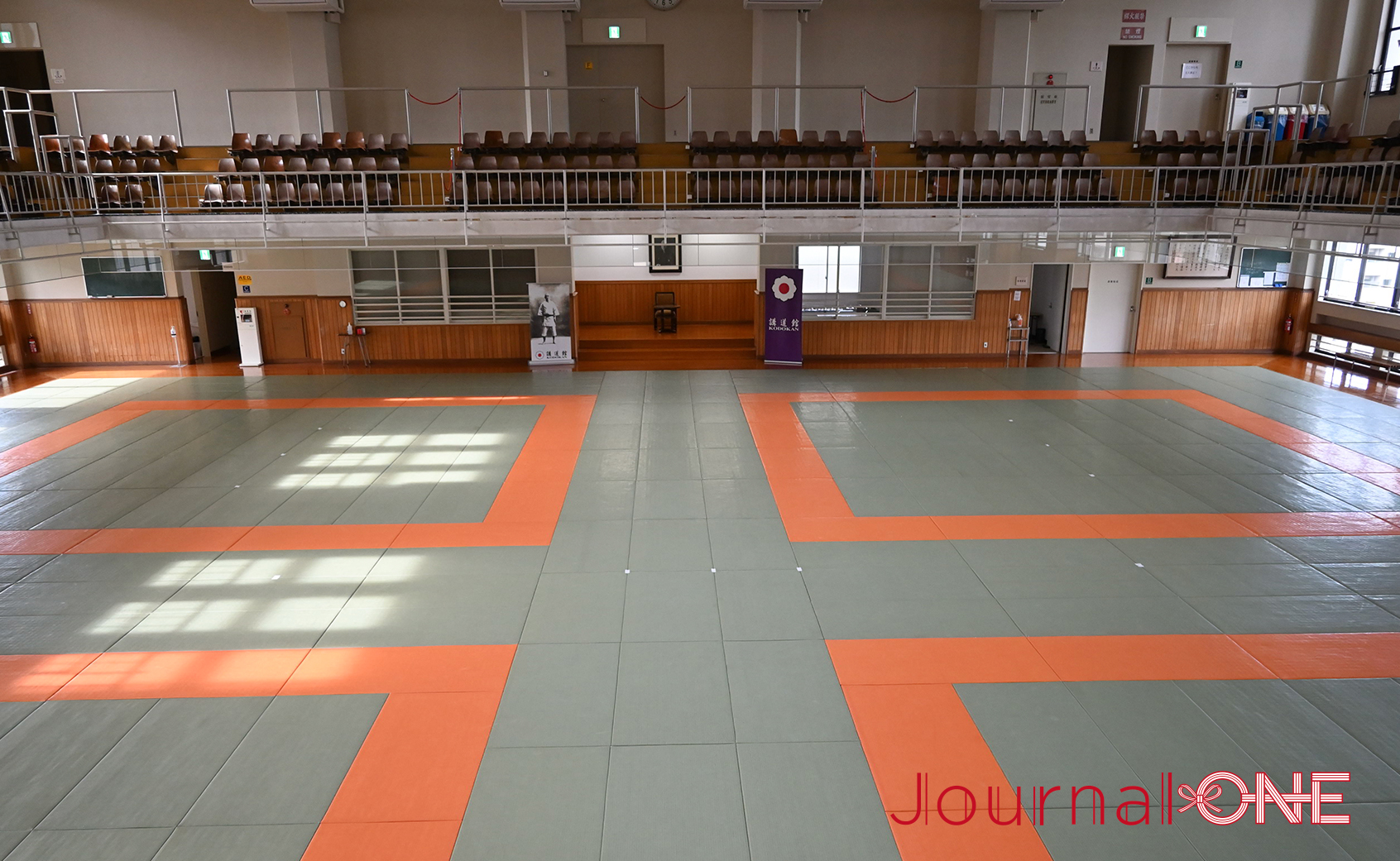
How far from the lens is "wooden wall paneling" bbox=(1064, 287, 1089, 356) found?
56.9ft

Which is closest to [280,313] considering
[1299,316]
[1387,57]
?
[1299,316]

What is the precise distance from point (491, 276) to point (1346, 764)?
1497cm

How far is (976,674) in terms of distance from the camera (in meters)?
5.98

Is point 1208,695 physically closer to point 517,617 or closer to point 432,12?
point 517,617

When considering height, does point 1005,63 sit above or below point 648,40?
below

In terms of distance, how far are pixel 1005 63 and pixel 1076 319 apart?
209 inches

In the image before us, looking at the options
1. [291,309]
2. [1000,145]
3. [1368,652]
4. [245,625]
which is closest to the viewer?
[1368,652]

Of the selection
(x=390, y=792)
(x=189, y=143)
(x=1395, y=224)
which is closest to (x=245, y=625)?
(x=390, y=792)

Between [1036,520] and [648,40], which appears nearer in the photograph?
[1036,520]

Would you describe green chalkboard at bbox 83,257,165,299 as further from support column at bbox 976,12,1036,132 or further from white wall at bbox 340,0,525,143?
support column at bbox 976,12,1036,132

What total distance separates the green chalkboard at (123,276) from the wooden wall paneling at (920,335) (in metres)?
12.8

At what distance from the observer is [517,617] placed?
6.83 metres

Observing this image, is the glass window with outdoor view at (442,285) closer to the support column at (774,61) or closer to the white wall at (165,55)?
the white wall at (165,55)

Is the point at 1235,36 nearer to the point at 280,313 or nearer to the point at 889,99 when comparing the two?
the point at 889,99
